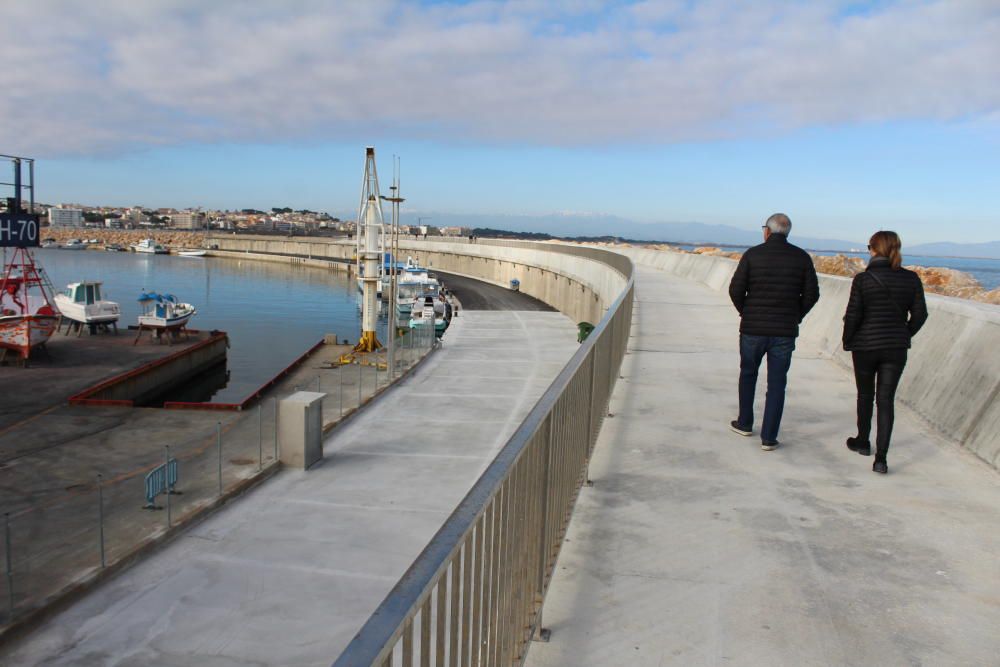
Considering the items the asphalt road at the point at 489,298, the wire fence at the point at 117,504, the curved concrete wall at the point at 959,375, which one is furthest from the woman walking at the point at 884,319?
the asphalt road at the point at 489,298

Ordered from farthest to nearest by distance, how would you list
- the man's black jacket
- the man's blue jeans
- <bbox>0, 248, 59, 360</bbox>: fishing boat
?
<bbox>0, 248, 59, 360</bbox>: fishing boat < the man's blue jeans < the man's black jacket

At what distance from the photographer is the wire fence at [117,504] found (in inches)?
444

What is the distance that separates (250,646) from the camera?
30.3 feet

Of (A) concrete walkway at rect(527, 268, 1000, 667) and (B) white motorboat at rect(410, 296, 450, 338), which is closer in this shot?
(A) concrete walkway at rect(527, 268, 1000, 667)

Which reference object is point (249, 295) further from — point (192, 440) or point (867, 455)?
point (867, 455)

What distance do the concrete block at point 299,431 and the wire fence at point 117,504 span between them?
45 centimetres

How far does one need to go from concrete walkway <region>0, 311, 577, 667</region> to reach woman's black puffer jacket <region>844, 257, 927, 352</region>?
7058 millimetres

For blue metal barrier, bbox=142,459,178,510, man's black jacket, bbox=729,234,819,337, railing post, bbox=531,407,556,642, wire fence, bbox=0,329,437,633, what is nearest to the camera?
railing post, bbox=531,407,556,642

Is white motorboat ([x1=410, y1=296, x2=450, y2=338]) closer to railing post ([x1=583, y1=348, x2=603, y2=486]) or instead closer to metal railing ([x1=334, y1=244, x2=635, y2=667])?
railing post ([x1=583, y1=348, x2=603, y2=486])

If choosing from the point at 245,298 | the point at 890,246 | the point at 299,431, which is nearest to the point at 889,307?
the point at 890,246

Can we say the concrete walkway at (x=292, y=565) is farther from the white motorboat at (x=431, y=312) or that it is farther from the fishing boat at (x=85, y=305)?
the fishing boat at (x=85, y=305)

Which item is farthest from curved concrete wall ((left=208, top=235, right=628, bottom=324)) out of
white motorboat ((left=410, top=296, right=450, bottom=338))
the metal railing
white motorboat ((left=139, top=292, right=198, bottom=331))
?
white motorboat ((left=139, top=292, right=198, bottom=331))

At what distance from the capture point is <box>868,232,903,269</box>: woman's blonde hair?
6.12 metres

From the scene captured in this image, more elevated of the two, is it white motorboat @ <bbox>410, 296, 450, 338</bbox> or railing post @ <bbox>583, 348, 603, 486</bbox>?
railing post @ <bbox>583, 348, 603, 486</bbox>
